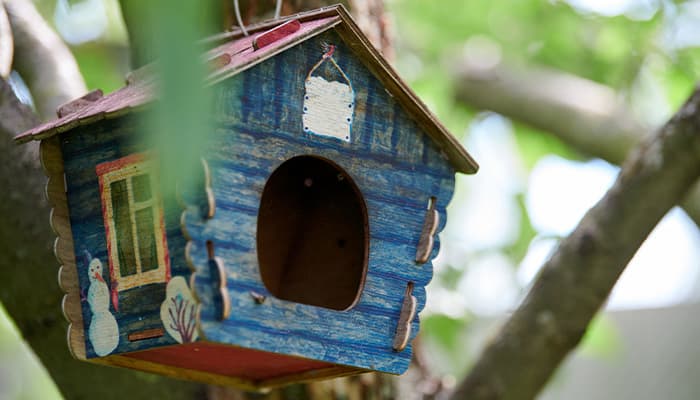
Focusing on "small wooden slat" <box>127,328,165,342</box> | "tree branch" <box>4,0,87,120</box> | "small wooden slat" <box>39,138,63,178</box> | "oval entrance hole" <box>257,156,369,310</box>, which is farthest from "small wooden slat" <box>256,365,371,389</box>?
"tree branch" <box>4,0,87,120</box>

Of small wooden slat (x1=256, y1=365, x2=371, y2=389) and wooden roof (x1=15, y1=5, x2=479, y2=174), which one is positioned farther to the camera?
small wooden slat (x1=256, y1=365, x2=371, y2=389)

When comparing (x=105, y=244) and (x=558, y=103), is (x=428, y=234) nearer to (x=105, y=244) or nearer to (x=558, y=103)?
(x=105, y=244)

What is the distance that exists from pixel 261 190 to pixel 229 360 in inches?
11.9

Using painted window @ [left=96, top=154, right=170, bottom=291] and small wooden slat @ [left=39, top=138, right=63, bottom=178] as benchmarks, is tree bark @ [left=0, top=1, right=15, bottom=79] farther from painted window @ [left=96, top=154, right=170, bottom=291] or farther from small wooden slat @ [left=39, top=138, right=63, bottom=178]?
painted window @ [left=96, top=154, right=170, bottom=291]

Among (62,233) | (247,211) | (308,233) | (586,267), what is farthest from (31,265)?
(586,267)

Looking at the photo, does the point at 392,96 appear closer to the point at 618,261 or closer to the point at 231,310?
the point at 231,310

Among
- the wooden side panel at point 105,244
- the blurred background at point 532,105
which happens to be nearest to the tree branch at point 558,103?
the blurred background at point 532,105

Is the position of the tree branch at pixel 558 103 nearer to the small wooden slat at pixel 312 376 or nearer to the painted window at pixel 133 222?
the small wooden slat at pixel 312 376

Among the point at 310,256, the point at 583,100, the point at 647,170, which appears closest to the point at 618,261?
the point at 647,170

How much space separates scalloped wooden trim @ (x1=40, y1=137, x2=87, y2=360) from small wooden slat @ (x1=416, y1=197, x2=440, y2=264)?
1.75ft

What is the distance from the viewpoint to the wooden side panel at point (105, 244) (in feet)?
4.65

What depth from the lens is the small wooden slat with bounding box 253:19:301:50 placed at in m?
1.48

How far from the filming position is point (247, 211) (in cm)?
142

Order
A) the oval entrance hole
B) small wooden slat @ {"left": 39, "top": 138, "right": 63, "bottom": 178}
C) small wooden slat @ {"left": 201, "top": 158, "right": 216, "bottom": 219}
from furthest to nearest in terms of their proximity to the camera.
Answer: the oval entrance hole → small wooden slat @ {"left": 39, "top": 138, "right": 63, "bottom": 178} → small wooden slat @ {"left": 201, "top": 158, "right": 216, "bottom": 219}
